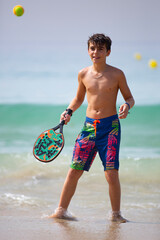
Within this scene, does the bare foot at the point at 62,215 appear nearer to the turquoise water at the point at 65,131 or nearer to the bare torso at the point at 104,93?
the turquoise water at the point at 65,131

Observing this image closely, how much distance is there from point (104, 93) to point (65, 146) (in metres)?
5.33

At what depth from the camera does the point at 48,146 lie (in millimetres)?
2855

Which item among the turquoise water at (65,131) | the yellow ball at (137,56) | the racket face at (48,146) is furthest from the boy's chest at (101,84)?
the yellow ball at (137,56)

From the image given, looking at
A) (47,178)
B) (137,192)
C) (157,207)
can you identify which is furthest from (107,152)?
(47,178)

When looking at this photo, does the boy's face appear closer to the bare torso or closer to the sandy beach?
the bare torso

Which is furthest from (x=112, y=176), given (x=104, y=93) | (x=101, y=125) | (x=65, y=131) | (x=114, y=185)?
(x=65, y=131)

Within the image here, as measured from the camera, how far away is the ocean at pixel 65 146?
10.7 ft

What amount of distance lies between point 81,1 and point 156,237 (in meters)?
10.6

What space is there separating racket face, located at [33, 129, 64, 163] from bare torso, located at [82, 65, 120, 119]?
0.28 m

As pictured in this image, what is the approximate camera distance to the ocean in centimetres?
327

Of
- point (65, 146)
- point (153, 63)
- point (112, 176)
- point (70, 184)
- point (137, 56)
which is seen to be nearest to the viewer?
point (112, 176)

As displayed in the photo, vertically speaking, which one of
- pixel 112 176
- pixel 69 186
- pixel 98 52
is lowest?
pixel 69 186

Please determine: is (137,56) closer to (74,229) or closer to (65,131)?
(65,131)

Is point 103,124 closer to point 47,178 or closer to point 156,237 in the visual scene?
point 156,237
